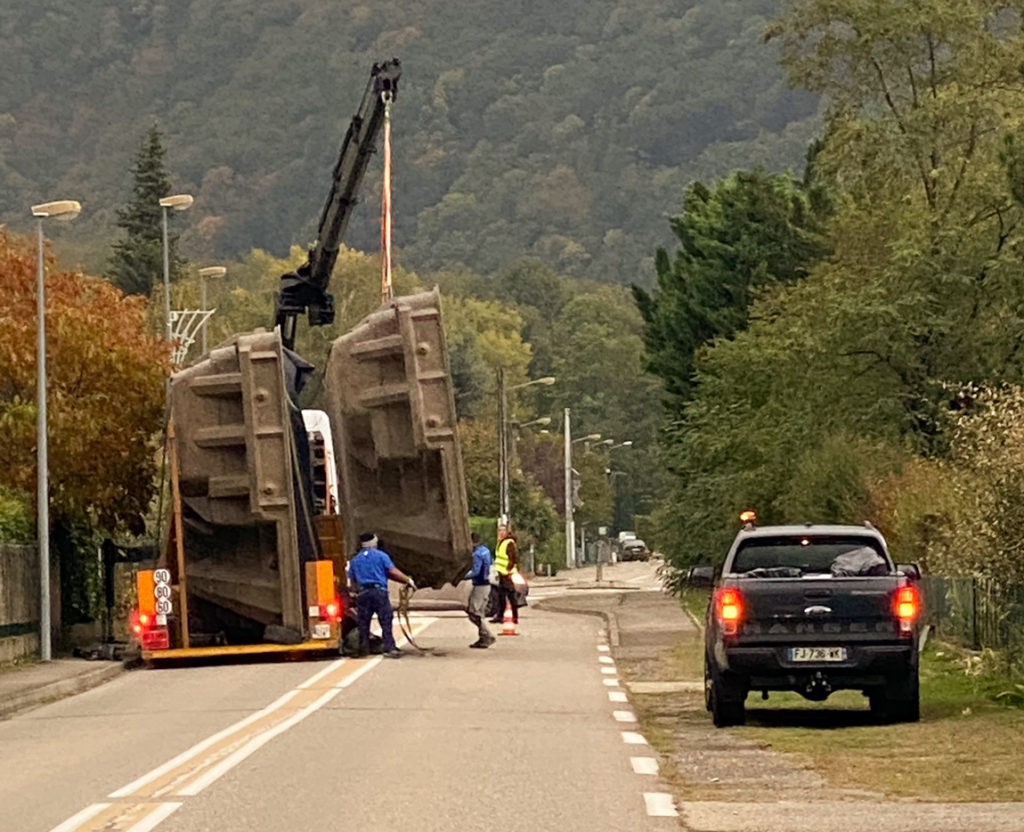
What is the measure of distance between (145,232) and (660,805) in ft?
320

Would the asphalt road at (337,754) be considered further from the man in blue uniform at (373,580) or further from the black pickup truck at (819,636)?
the man in blue uniform at (373,580)

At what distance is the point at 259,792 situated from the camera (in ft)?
44.8

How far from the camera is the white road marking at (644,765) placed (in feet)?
49.1

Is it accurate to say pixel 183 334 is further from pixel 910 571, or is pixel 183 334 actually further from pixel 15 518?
pixel 910 571

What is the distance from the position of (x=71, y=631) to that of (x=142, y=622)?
6.48 metres

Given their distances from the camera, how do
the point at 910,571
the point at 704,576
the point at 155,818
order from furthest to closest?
the point at 704,576 < the point at 910,571 < the point at 155,818

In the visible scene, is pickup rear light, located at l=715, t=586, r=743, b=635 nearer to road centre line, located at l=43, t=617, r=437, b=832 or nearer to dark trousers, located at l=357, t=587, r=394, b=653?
road centre line, located at l=43, t=617, r=437, b=832

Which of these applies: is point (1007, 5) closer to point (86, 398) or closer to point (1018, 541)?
point (86, 398)

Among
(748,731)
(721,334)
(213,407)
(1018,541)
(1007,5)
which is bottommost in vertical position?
(748,731)

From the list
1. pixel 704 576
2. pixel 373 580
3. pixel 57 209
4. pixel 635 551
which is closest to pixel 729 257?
pixel 57 209

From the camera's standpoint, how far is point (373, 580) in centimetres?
2830

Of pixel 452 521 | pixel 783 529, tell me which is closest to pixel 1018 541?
pixel 783 529

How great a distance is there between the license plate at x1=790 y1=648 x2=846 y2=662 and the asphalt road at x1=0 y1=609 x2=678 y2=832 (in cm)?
149

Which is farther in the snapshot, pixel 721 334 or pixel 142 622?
pixel 721 334
